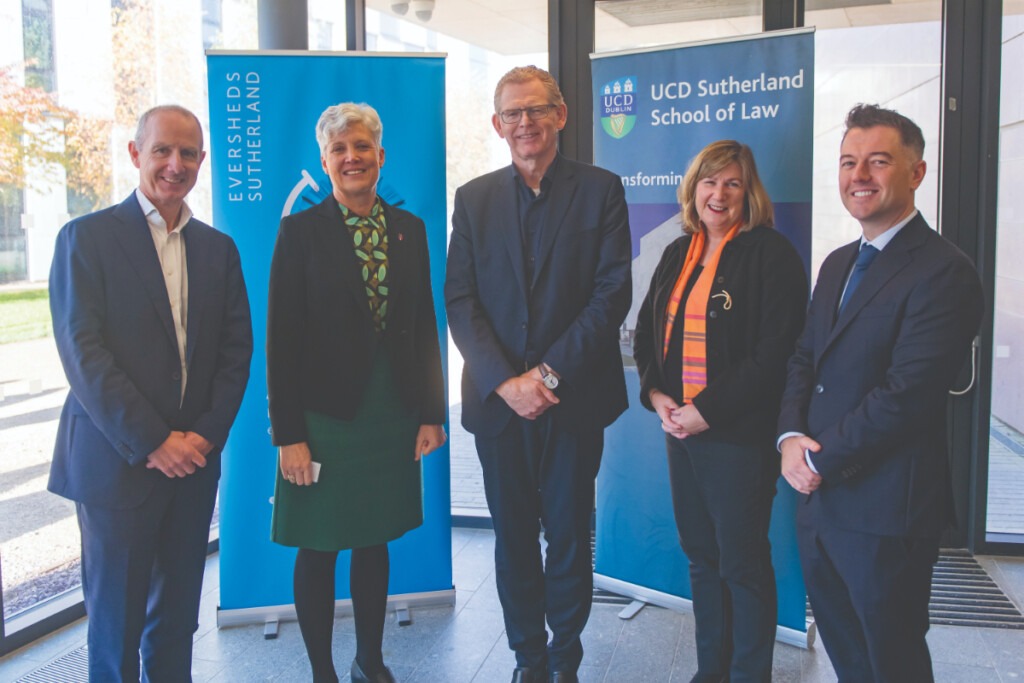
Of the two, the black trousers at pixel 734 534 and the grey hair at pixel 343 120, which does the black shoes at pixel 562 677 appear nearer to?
the black trousers at pixel 734 534

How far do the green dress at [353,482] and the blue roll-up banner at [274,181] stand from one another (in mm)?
644

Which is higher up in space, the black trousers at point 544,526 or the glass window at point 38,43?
the glass window at point 38,43

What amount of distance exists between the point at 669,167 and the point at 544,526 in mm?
1402

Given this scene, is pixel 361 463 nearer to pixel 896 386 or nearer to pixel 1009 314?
pixel 896 386

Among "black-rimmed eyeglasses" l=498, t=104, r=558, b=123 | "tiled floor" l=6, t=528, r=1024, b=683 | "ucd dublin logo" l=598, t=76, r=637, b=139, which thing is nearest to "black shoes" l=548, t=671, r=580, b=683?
"tiled floor" l=6, t=528, r=1024, b=683

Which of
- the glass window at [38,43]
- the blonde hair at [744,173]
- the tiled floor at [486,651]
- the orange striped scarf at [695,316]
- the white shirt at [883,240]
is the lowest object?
the tiled floor at [486,651]

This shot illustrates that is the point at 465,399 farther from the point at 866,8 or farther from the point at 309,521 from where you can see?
the point at 866,8

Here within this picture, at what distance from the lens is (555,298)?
245cm

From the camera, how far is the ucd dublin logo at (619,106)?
3.16 m

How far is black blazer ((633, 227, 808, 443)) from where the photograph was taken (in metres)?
2.31

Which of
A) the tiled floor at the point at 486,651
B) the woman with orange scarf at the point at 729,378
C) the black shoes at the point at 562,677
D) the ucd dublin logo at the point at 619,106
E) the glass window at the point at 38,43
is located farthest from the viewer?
the ucd dublin logo at the point at 619,106

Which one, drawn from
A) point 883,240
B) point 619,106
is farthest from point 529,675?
point 619,106

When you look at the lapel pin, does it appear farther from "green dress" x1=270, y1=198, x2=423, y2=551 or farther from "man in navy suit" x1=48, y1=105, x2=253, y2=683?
"man in navy suit" x1=48, y1=105, x2=253, y2=683

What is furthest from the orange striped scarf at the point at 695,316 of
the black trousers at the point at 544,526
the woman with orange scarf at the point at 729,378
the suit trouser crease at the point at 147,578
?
the suit trouser crease at the point at 147,578
